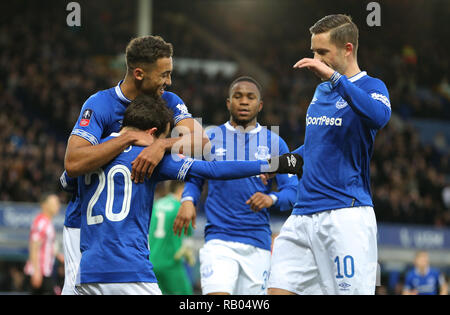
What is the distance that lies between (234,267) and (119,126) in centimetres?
196

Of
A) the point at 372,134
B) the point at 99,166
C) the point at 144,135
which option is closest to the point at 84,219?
the point at 99,166

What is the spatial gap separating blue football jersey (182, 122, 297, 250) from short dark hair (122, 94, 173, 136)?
6.34 feet

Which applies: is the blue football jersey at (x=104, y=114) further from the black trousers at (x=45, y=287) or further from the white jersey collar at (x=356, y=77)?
the black trousers at (x=45, y=287)

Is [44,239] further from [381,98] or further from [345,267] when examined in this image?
[381,98]

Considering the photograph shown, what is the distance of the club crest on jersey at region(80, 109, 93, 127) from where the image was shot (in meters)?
4.45

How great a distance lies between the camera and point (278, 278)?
4711 millimetres

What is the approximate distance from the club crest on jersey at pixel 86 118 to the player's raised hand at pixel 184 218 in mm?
1584

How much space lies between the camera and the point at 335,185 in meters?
4.64

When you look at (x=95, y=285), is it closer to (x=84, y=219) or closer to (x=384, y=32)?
(x=84, y=219)

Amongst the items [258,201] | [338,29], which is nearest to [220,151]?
[258,201]

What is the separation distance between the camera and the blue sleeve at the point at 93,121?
4.38m

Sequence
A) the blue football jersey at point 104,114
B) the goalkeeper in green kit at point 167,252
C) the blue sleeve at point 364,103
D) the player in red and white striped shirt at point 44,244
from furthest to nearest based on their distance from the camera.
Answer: the player in red and white striped shirt at point 44,244 → the goalkeeper in green kit at point 167,252 → the blue football jersey at point 104,114 → the blue sleeve at point 364,103

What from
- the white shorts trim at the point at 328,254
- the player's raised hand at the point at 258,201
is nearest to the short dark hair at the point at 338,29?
the white shorts trim at the point at 328,254
